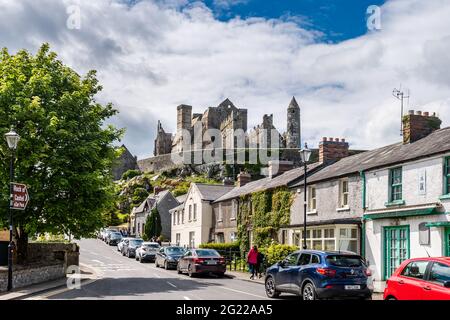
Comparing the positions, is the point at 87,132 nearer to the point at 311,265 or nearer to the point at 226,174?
the point at 311,265

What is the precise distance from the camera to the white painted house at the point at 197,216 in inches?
1954

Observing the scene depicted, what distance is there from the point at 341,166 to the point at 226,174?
248 feet

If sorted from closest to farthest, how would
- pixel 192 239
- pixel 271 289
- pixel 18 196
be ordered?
pixel 271 289 < pixel 18 196 < pixel 192 239

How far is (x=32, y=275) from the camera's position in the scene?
21.8 metres

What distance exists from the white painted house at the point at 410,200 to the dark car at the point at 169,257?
46.7ft

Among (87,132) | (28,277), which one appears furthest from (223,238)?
(28,277)

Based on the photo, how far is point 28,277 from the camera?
2136 cm

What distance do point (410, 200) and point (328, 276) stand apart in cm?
879

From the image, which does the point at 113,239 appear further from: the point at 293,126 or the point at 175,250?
the point at 293,126

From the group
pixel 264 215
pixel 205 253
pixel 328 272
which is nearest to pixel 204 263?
pixel 205 253

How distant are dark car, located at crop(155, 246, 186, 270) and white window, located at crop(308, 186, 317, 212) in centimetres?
916

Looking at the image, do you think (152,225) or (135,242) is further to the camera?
(152,225)

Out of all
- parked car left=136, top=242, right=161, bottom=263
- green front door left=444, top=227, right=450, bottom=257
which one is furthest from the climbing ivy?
green front door left=444, top=227, right=450, bottom=257
